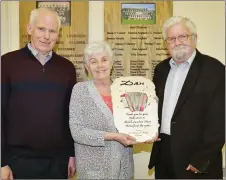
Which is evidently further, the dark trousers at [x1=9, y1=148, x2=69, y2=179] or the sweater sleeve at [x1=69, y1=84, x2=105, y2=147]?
the dark trousers at [x1=9, y1=148, x2=69, y2=179]

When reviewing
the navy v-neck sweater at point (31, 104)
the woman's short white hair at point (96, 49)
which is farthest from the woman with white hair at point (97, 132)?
the navy v-neck sweater at point (31, 104)

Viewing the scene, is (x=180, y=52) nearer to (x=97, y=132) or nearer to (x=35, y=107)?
(x=97, y=132)

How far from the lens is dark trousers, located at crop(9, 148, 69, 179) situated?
194 centimetres

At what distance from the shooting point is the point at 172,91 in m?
1.92

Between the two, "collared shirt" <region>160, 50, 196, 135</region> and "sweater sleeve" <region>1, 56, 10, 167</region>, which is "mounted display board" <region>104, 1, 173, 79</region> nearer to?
"collared shirt" <region>160, 50, 196, 135</region>

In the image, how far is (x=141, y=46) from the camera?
2811 millimetres

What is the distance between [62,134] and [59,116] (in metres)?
0.14

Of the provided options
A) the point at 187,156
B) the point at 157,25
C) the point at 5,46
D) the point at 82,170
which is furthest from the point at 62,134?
the point at 157,25

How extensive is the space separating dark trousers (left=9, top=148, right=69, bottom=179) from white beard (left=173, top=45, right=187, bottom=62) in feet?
3.65

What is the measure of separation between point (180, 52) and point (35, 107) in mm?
1073

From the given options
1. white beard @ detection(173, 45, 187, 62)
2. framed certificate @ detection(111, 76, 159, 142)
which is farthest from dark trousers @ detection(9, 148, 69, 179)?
white beard @ detection(173, 45, 187, 62)

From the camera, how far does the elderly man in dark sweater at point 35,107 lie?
1903 millimetres

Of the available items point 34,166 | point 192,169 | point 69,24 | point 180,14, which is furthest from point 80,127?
point 180,14

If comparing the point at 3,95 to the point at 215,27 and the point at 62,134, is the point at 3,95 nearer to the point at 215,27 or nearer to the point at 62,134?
the point at 62,134
